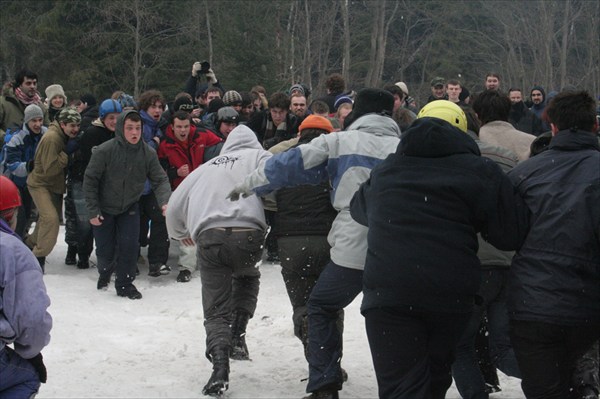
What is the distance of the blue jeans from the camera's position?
4305 mm

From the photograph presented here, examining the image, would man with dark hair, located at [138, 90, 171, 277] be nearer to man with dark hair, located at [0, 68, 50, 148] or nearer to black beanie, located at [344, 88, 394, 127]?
man with dark hair, located at [0, 68, 50, 148]

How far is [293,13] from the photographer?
112 feet

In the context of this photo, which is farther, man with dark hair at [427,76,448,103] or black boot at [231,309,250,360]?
man with dark hair at [427,76,448,103]

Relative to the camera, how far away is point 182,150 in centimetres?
1067

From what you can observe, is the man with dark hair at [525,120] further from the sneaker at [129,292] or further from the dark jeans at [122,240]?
the sneaker at [129,292]

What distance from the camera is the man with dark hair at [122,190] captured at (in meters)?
9.48

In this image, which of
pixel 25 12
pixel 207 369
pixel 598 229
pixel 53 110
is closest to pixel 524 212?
pixel 598 229

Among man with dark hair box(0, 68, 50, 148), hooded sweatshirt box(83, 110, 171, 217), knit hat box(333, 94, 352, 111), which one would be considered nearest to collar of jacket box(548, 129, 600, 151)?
hooded sweatshirt box(83, 110, 171, 217)

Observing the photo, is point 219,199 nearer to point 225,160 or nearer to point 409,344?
point 225,160

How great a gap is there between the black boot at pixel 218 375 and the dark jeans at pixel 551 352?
99.9 inches

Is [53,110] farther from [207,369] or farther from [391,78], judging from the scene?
[391,78]

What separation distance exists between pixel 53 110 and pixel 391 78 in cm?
2904

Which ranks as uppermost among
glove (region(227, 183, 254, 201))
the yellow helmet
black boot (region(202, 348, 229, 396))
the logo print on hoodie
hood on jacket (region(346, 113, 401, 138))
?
the yellow helmet

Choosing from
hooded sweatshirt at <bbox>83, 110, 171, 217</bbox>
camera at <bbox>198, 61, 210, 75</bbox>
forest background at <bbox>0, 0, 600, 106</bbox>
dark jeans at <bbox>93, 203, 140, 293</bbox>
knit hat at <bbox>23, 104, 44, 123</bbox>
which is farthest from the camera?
forest background at <bbox>0, 0, 600, 106</bbox>
